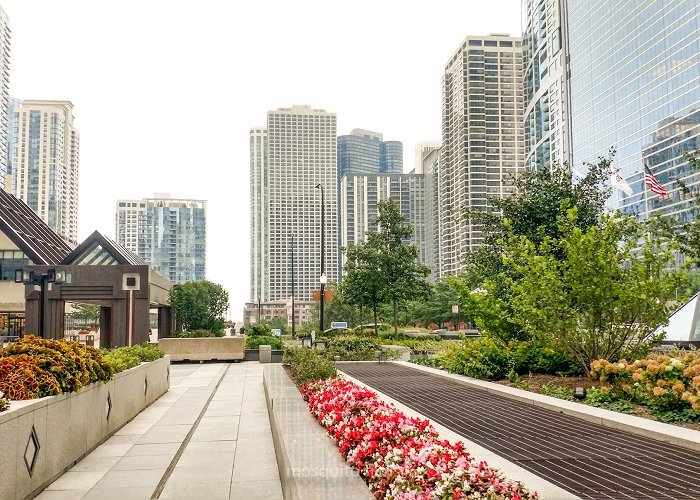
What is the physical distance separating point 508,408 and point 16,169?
20830 centimetres

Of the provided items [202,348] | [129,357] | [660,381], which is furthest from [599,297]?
[202,348]

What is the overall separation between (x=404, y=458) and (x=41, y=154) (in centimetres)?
20422

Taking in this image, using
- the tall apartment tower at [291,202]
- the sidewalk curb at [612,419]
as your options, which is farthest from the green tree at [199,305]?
the tall apartment tower at [291,202]

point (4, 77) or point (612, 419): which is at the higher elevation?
point (4, 77)

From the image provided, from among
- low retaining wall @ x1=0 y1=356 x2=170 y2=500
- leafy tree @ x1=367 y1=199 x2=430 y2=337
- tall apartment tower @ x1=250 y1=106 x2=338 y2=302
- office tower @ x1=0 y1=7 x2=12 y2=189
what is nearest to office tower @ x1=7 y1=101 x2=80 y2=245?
office tower @ x1=0 y1=7 x2=12 y2=189

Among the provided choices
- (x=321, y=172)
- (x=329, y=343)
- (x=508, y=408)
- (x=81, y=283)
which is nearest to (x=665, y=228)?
(x=508, y=408)

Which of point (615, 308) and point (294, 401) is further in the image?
point (615, 308)

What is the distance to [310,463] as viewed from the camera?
20.6 feet

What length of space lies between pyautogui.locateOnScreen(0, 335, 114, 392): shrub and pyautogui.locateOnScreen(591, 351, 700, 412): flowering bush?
27.1 ft

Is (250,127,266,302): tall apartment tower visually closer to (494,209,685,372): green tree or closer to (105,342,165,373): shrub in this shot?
(105,342,165,373): shrub

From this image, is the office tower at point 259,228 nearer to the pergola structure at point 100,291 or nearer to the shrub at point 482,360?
the pergola structure at point 100,291

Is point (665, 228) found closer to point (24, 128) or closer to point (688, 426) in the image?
point (688, 426)

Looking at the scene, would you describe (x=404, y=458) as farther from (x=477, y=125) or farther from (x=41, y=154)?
(x=41, y=154)

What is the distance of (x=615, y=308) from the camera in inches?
556
